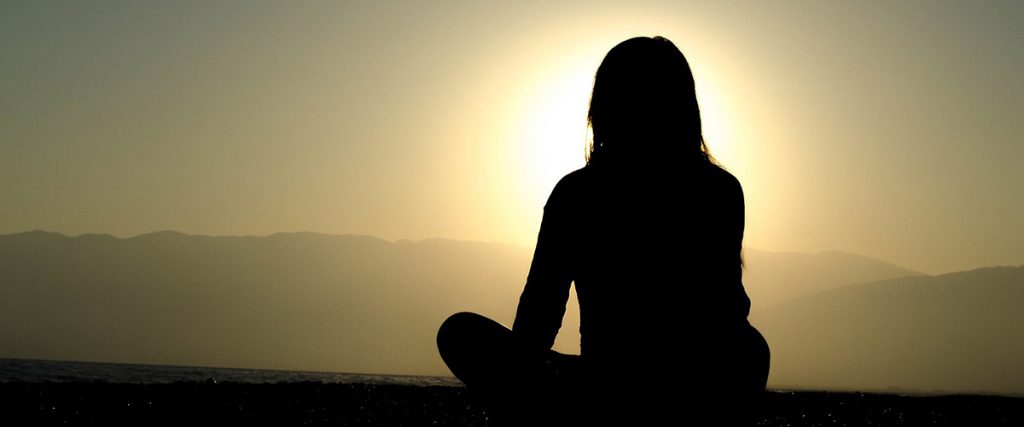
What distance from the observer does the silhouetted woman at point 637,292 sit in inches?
147

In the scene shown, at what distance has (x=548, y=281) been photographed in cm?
401

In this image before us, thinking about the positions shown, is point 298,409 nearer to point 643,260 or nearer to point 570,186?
point 570,186

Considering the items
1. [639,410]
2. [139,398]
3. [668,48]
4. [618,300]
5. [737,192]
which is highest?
[668,48]

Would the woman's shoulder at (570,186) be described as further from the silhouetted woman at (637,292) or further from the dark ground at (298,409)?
the dark ground at (298,409)

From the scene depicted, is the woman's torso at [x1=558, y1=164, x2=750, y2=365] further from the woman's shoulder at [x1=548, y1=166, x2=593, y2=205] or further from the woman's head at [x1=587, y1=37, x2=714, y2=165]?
the woman's head at [x1=587, y1=37, x2=714, y2=165]

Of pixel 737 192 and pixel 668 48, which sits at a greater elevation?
pixel 668 48

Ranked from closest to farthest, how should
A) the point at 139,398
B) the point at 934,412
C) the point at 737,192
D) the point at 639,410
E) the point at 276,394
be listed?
the point at 639,410 → the point at 737,192 → the point at 139,398 → the point at 276,394 → the point at 934,412

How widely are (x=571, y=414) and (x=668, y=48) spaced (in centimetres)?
163

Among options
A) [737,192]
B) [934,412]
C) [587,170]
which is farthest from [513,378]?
[934,412]

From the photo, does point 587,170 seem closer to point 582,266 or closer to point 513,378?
point 582,266

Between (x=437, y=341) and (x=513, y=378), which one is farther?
(x=437, y=341)

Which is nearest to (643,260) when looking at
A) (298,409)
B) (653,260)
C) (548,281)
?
(653,260)

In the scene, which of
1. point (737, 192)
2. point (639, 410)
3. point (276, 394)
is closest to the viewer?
point (639, 410)

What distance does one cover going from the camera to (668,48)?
4.17 meters
